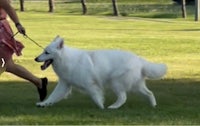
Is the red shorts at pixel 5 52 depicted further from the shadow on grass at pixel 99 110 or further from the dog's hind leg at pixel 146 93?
the dog's hind leg at pixel 146 93

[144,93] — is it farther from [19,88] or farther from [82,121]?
[19,88]

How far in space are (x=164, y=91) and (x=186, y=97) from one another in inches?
39.1

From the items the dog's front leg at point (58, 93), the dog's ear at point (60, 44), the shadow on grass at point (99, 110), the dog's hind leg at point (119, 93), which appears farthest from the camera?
the dog's front leg at point (58, 93)

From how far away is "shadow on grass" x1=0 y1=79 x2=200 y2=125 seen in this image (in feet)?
29.9

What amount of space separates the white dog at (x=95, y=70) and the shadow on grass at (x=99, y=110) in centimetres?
27

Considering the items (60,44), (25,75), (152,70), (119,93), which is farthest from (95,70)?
(25,75)

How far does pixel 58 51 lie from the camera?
10.1m

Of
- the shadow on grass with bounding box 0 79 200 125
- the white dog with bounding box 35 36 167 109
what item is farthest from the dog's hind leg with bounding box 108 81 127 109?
the shadow on grass with bounding box 0 79 200 125

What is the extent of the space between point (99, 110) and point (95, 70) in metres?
0.62

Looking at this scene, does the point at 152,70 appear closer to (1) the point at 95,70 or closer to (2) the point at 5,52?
(1) the point at 95,70

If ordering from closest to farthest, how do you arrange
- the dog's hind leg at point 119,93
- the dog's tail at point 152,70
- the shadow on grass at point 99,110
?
the shadow on grass at point 99,110 → the dog's hind leg at point 119,93 → the dog's tail at point 152,70

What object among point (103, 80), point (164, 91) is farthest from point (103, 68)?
point (164, 91)

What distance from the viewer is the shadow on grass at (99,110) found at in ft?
29.9

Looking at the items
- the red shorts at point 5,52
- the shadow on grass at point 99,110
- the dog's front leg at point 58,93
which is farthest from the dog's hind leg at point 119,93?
the red shorts at point 5,52
